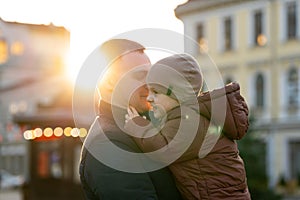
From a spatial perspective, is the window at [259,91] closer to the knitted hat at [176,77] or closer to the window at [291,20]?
the window at [291,20]

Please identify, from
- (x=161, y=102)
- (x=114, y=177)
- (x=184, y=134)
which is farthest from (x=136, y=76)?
(x=114, y=177)

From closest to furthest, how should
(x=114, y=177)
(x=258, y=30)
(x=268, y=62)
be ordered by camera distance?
(x=114, y=177) → (x=268, y=62) → (x=258, y=30)

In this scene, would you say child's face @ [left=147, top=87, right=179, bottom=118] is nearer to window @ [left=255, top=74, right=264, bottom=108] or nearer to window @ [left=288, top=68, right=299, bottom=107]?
window @ [left=288, top=68, right=299, bottom=107]

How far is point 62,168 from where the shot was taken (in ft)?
70.3

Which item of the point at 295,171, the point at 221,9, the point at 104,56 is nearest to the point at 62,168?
the point at 104,56

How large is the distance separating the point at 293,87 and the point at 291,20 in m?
3.28

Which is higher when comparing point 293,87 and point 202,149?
point 202,149

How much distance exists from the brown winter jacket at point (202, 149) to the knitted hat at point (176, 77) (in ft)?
0.15

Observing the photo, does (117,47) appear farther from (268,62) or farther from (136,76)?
(268,62)

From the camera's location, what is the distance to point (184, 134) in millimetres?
2641

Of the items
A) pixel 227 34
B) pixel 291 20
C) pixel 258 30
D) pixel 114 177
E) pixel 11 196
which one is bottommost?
pixel 11 196

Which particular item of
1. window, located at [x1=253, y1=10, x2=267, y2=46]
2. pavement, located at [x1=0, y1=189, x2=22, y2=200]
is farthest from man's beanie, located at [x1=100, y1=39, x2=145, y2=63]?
window, located at [x1=253, y1=10, x2=267, y2=46]

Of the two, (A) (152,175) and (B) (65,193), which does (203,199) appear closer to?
(A) (152,175)

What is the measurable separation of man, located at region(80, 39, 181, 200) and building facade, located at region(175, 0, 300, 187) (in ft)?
125
